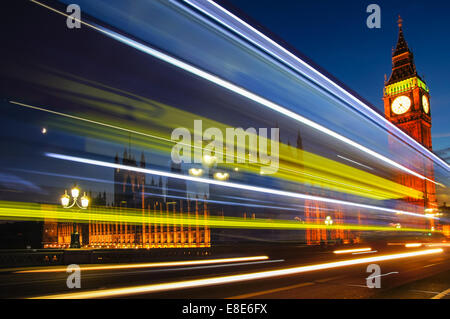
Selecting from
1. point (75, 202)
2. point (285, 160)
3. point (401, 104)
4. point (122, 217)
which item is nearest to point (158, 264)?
point (122, 217)

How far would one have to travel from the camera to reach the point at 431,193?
18.7 metres

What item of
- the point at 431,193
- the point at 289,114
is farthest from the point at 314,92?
the point at 431,193

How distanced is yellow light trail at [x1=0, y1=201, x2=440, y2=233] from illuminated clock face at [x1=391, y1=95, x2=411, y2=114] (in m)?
94.0

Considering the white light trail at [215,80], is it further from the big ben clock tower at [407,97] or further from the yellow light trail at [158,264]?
the big ben clock tower at [407,97]

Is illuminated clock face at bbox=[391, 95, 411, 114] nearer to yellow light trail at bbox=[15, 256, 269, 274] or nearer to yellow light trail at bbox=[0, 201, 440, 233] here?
yellow light trail at bbox=[15, 256, 269, 274]

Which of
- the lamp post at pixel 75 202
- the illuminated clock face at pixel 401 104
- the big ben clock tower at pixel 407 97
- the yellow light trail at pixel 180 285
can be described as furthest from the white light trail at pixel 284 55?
the illuminated clock face at pixel 401 104

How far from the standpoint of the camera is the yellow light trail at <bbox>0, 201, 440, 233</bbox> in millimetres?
6367

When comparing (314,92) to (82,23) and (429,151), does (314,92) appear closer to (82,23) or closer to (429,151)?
(82,23)

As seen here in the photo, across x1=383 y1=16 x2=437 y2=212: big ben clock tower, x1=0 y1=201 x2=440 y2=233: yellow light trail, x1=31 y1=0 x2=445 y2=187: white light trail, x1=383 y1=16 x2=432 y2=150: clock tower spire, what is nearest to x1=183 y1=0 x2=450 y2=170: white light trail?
x1=31 y1=0 x2=445 y2=187: white light trail

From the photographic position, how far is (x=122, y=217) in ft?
29.9

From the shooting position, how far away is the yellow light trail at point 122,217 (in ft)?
20.9

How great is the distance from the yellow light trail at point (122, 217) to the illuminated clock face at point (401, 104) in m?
94.0

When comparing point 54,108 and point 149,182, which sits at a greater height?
point 54,108
